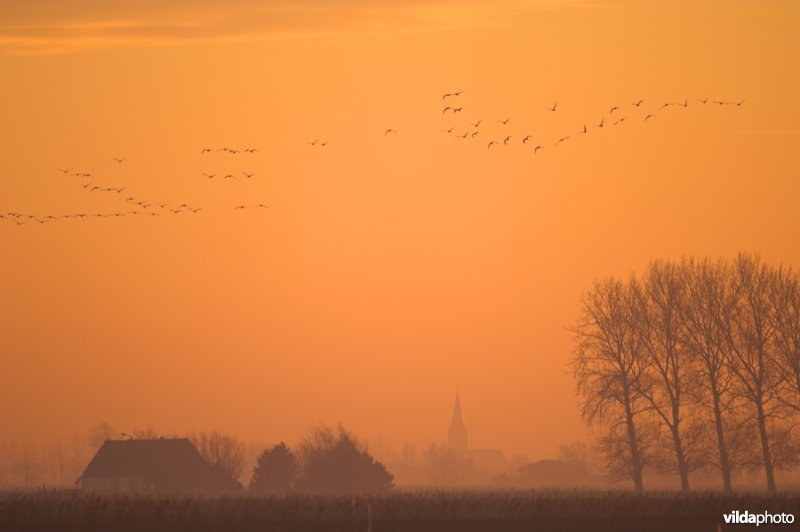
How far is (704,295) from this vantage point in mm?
77500

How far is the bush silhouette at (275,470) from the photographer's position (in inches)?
3718

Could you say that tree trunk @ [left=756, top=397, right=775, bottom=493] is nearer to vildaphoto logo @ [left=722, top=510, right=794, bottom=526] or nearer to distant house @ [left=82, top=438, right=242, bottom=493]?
vildaphoto logo @ [left=722, top=510, right=794, bottom=526]

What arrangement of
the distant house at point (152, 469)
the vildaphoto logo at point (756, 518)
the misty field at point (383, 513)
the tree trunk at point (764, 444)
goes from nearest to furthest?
the misty field at point (383, 513) → the vildaphoto logo at point (756, 518) → the tree trunk at point (764, 444) → the distant house at point (152, 469)

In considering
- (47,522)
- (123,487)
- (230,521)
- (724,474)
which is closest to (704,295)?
(724,474)

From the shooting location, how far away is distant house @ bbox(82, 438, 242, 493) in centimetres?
10544

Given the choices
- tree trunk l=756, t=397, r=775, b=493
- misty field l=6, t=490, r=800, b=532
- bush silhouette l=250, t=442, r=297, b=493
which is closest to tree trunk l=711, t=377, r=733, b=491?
tree trunk l=756, t=397, r=775, b=493

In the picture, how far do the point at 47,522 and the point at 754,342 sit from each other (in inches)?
1672

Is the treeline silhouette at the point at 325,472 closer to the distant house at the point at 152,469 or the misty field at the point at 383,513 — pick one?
the distant house at the point at 152,469

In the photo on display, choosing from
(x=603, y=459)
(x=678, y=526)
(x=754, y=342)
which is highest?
(x=754, y=342)

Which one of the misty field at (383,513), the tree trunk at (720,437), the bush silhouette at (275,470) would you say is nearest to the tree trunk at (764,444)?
the tree trunk at (720,437)

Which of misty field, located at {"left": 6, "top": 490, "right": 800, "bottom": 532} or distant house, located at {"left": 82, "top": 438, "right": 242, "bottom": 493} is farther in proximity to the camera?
distant house, located at {"left": 82, "top": 438, "right": 242, "bottom": 493}

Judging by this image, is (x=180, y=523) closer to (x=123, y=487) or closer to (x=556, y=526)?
(x=556, y=526)

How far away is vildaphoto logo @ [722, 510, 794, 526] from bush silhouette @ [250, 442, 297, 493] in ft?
155

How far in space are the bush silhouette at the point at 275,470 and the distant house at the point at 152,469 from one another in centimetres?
791
